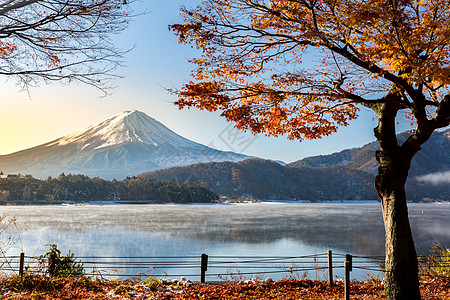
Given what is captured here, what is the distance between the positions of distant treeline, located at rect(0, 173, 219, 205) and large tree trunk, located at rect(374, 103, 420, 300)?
104 meters

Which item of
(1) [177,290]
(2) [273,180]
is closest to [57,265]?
(1) [177,290]

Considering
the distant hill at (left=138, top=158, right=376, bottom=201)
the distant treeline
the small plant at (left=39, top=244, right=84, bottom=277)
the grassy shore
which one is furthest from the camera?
the distant hill at (left=138, top=158, right=376, bottom=201)

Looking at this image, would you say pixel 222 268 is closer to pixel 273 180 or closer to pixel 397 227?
pixel 397 227

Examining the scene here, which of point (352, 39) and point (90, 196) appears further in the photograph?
point (90, 196)

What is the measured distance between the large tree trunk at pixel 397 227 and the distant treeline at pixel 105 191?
10445 centimetres

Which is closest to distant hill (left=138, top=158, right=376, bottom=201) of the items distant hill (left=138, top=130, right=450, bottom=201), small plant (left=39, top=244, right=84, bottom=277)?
distant hill (left=138, top=130, right=450, bottom=201)

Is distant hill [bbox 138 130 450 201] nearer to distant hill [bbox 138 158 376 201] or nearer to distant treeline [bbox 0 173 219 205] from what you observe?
distant hill [bbox 138 158 376 201]

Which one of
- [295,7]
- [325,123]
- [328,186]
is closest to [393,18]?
[295,7]

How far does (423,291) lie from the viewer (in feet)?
27.7

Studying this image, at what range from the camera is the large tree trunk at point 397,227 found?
705 centimetres

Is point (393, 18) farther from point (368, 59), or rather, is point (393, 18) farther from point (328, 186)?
point (328, 186)

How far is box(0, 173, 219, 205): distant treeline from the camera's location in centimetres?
10125

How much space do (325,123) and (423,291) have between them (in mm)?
4508

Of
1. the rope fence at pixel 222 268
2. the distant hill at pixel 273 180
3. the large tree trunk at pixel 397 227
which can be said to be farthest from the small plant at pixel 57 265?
the distant hill at pixel 273 180
